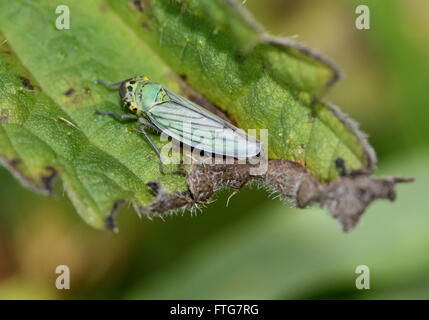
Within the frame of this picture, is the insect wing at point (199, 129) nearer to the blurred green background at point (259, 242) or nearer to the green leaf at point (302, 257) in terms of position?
the blurred green background at point (259, 242)

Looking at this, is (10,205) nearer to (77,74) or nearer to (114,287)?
(114,287)

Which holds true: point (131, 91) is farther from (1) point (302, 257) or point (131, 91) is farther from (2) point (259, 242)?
(1) point (302, 257)

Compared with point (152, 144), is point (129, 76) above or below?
above

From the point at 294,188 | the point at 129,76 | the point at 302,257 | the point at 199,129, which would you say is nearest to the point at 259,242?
the point at 302,257

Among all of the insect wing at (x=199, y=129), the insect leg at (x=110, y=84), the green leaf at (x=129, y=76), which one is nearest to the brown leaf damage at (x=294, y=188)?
the green leaf at (x=129, y=76)

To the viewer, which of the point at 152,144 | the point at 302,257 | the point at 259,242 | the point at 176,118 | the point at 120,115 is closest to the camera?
the point at 152,144

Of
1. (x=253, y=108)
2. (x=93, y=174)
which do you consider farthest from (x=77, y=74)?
(x=253, y=108)

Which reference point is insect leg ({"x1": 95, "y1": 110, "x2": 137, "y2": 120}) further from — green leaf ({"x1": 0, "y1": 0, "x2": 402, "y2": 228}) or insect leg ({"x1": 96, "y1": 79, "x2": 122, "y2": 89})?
insect leg ({"x1": 96, "y1": 79, "x2": 122, "y2": 89})

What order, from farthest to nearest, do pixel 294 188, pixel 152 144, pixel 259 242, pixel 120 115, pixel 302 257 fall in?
pixel 259 242 < pixel 302 257 < pixel 120 115 < pixel 152 144 < pixel 294 188
